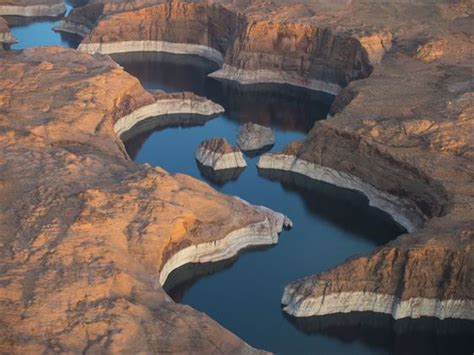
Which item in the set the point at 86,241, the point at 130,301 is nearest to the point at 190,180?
the point at 86,241

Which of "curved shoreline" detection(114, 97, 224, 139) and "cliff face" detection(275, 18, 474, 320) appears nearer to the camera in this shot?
"cliff face" detection(275, 18, 474, 320)

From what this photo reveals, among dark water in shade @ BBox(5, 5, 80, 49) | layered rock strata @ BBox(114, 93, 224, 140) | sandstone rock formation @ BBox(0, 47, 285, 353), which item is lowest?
dark water in shade @ BBox(5, 5, 80, 49)

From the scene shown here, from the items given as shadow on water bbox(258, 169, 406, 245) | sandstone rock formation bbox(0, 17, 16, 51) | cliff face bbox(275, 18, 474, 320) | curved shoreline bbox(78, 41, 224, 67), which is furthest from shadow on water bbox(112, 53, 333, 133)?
shadow on water bbox(258, 169, 406, 245)

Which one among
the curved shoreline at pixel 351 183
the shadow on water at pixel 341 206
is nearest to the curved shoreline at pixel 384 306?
the shadow on water at pixel 341 206

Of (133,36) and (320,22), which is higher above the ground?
(320,22)

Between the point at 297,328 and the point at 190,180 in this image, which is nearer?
the point at 297,328

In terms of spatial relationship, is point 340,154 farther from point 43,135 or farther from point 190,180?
point 43,135

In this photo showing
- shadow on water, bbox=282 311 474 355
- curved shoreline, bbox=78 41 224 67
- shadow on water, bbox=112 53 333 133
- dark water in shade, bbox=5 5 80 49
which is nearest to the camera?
shadow on water, bbox=282 311 474 355

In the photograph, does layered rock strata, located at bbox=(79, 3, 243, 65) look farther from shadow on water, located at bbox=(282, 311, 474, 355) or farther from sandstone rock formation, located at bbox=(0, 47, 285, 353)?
shadow on water, located at bbox=(282, 311, 474, 355)

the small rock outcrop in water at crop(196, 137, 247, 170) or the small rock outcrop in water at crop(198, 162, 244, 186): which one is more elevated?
the small rock outcrop in water at crop(196, 137, 247, 170)
